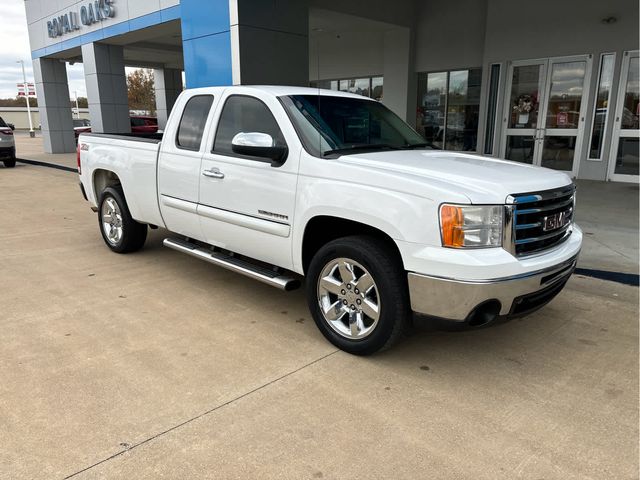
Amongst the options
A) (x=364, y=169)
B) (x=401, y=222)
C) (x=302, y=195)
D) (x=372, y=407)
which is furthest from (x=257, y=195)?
(x=372, y=407)

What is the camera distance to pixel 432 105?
16109 millimetres

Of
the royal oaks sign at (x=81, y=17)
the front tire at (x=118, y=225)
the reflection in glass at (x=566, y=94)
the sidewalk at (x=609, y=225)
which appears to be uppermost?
the royal oaks sign at (x=81, y=17)

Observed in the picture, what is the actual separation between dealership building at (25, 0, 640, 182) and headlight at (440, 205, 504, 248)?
25.1 feet

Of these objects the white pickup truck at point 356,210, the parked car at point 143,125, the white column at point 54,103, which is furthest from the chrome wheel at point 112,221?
the white column at point 54,103

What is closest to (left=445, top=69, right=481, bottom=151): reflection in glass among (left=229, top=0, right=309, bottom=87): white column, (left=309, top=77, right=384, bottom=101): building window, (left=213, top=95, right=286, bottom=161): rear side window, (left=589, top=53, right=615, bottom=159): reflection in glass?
(left=309, top=77, right=384, bottom=101): building window

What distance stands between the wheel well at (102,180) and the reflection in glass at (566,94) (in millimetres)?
10826

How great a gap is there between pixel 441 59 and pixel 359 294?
1323 centimetres

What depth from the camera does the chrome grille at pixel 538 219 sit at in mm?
3240

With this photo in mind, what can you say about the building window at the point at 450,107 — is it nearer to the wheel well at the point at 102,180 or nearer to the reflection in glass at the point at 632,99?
the reflection in glass at the point at 632,99

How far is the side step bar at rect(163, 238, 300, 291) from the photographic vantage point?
4.15m

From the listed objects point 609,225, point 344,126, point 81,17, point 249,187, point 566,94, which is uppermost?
point 81,17

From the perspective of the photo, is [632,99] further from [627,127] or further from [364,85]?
[364,85]

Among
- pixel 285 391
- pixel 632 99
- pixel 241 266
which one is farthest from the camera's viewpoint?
pixel 632 99

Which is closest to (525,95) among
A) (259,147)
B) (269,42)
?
(269,42)
